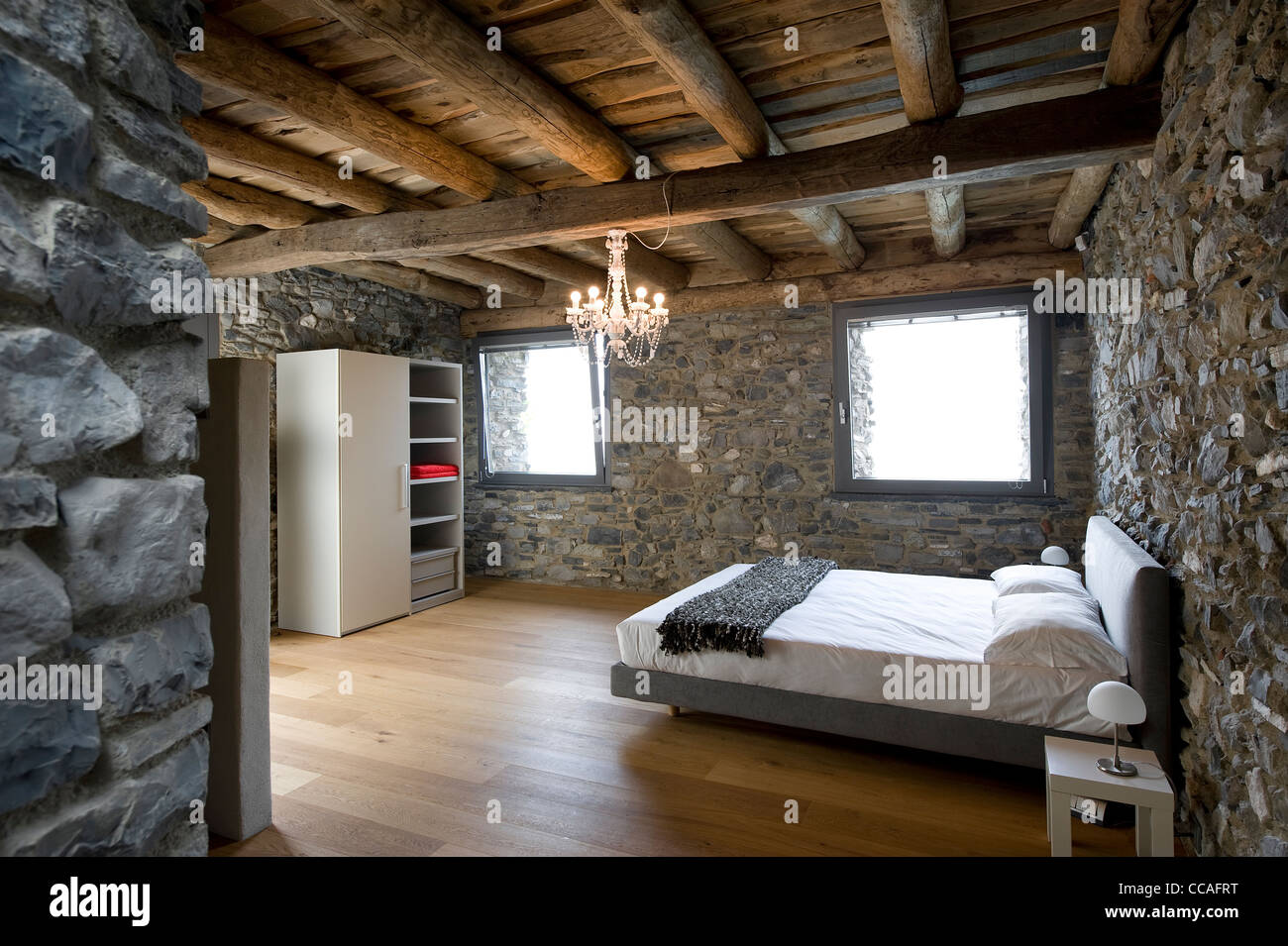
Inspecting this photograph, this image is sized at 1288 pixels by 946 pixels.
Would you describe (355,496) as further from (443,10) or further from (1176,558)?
(1176,558)

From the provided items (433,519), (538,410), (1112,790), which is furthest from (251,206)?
(1112,790)

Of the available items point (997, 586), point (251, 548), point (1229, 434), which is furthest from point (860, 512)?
point (251, 548)

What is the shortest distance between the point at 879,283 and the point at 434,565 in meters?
4.26

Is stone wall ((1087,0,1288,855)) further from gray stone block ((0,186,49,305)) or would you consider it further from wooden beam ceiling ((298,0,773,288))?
gray stone block ((0,186,49,305))

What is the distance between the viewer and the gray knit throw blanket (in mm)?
3422

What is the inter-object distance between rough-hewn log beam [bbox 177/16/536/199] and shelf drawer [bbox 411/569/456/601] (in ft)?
11.2

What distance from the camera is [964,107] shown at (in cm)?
326

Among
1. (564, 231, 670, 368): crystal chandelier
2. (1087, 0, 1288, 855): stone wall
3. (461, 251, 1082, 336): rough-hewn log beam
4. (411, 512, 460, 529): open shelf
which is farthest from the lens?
(411, 512, 460, 529): open shelf

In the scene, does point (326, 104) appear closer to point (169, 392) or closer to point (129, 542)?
point (169, 392)

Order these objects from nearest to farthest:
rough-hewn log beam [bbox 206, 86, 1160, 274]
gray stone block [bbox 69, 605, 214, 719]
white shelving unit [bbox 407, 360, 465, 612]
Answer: gray stone block [bbox 69, 605, 214, 719] < rough-hewn log beam [bbox 206, 86, 1160, 274] < white shelving unit [bbox 407, 360, 465, 612]
